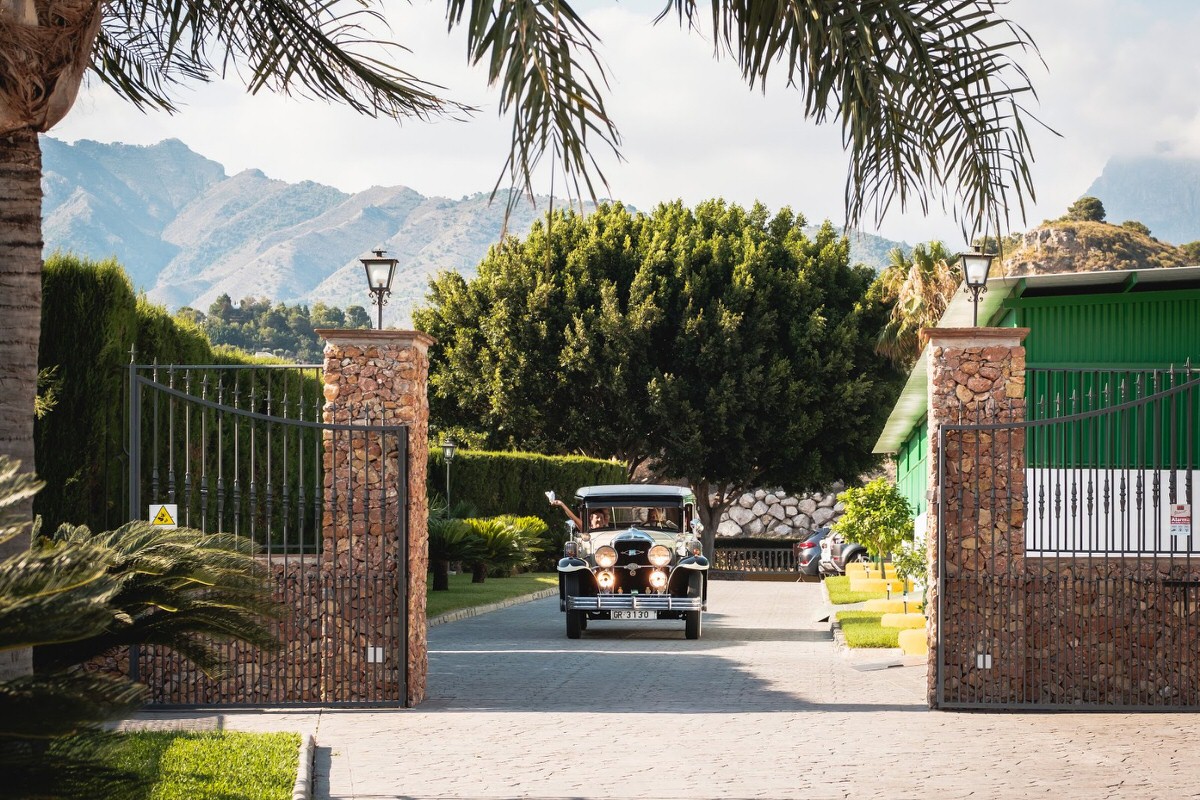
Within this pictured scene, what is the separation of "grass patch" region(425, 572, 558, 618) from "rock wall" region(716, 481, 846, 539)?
64.7 feet

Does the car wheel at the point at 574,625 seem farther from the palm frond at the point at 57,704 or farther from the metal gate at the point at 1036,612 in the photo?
the palm frond at the point at 57,704

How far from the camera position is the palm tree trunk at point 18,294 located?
6789 mm

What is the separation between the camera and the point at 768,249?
3800 centimetres

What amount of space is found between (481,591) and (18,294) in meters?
18.4

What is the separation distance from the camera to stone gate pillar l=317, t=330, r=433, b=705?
10.8m

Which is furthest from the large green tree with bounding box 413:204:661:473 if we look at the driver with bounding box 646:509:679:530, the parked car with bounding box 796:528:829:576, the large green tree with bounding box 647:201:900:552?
the driver with bounding box 646:509:679:530

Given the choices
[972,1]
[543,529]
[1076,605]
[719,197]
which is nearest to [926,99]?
[972,1]

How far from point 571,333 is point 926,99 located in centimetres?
2836

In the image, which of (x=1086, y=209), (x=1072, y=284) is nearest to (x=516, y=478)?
(x=1072, y=284)

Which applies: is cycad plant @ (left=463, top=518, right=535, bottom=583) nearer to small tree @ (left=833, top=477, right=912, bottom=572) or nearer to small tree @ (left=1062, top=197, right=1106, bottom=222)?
small tree @ (left=833, top=477, right=912, bottom=572)

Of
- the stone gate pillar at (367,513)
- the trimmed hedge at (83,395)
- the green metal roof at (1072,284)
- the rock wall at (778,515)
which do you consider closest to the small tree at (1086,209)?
the rock wall at (778,515)

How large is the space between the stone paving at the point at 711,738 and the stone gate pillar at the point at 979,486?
63cm

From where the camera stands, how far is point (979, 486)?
10781mm

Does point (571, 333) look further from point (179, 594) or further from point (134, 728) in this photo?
point (179, 594)
